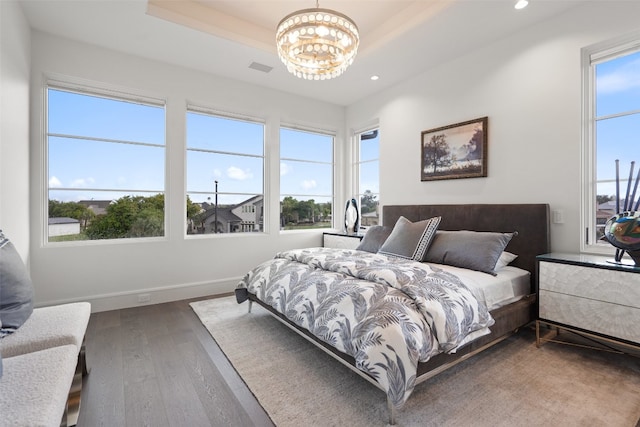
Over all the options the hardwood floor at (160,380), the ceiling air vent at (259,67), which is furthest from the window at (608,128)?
the ceiling air vent at (259,67)

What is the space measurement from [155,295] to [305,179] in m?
2.77

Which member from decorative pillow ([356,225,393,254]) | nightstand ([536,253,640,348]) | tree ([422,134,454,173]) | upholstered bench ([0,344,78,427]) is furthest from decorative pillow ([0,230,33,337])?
tree ([422,134,454,173])

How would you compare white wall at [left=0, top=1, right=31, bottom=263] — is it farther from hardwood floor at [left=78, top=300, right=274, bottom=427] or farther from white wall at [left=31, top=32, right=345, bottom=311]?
hardwood floor at [left=78, top=300, right=274, bottom=427]

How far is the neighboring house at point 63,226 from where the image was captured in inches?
128

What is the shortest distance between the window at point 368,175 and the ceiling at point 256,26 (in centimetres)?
128

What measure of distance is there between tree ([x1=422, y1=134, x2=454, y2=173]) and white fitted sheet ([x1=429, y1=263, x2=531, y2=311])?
4.87ft

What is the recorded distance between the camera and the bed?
5.41 feet

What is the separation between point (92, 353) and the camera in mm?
2414

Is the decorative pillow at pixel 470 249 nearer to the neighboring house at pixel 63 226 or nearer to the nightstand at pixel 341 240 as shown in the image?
the nightstand at pixel 341 240

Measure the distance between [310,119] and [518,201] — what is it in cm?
324

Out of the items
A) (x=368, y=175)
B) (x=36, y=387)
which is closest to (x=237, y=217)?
(x=368, y=175)

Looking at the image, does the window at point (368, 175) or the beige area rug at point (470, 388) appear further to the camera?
the window at point (368, 175)

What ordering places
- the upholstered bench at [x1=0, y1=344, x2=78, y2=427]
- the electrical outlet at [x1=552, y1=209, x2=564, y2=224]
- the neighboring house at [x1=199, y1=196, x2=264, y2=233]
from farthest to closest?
the neighboring house at [x1=199, y1=196, x2=264, y2=233] < the electrical outlet at [x1=552, y1=209, x2=564, y2=224] < the upholstered bench at [x1=0, y1=344, x2=78, y2=427]

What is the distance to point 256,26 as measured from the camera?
3.44 metres
